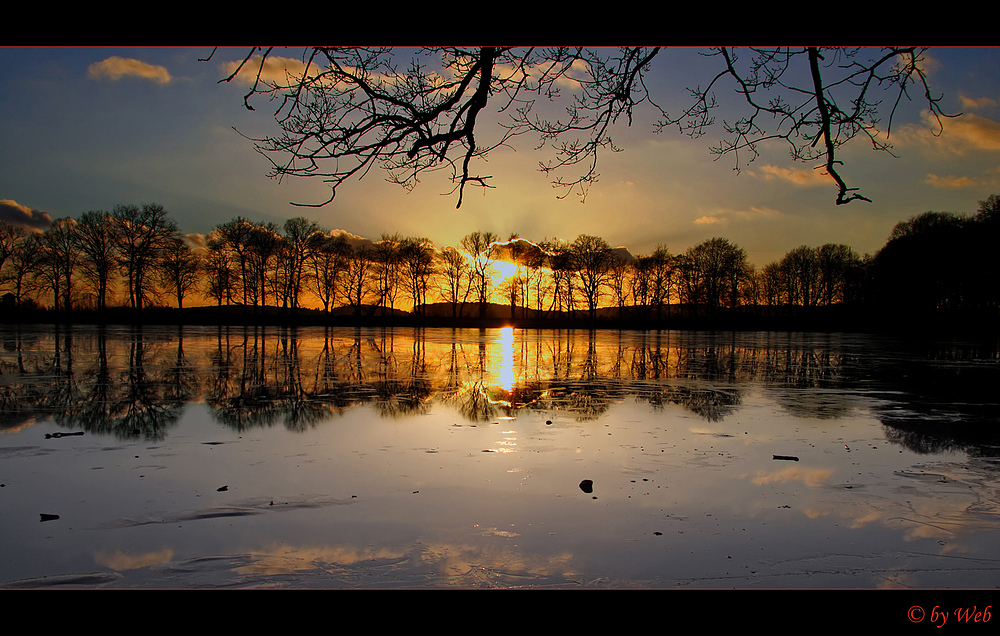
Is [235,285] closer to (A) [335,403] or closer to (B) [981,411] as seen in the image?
(A) [335,403]

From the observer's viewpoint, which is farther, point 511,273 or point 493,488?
point 511,273

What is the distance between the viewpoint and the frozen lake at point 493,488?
3.65 m

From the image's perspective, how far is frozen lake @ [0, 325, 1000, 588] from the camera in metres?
3.65

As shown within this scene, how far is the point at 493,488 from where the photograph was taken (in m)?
5.18

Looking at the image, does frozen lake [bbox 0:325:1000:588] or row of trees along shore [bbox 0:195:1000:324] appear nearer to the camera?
frozen lake [bbox 0:325:1000:588]

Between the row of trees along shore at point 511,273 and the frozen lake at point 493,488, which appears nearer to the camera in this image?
the frozen lake at point 493,488
